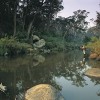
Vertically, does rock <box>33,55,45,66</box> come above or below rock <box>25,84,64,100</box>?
below

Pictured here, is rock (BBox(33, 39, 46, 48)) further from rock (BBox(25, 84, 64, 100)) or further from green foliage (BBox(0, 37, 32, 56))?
rock (BBox(25, 84, 64, 100))

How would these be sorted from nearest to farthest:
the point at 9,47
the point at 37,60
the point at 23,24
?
1. the point at 37,60
2. the point at 9,47
3. the point at 23,24

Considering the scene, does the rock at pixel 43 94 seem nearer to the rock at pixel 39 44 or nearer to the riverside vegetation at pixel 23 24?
the riverside vegetation at pixel 23 24

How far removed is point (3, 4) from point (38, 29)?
11357 millimetres

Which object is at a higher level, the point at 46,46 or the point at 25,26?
the point at 25,26

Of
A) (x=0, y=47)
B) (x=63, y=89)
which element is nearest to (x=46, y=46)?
(x=0, y=47)

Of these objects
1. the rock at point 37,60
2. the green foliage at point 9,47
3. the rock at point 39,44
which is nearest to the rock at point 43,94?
the rock at point 37,60

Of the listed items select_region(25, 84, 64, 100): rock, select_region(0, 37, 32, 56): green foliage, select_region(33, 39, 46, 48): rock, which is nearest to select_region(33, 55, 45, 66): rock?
select_region(0, 37, 32, 56): green foliage

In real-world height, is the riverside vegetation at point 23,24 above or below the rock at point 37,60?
above

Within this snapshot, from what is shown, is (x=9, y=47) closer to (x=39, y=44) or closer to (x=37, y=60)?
(x=37, y=60)

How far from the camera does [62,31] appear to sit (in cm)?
7731

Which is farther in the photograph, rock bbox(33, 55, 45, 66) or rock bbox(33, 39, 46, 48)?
rock bbox(33, 39, 46, 48)

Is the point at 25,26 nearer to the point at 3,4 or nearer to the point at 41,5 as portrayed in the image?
the point at 41,5

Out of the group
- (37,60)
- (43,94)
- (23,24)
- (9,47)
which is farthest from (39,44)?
(43,94)
